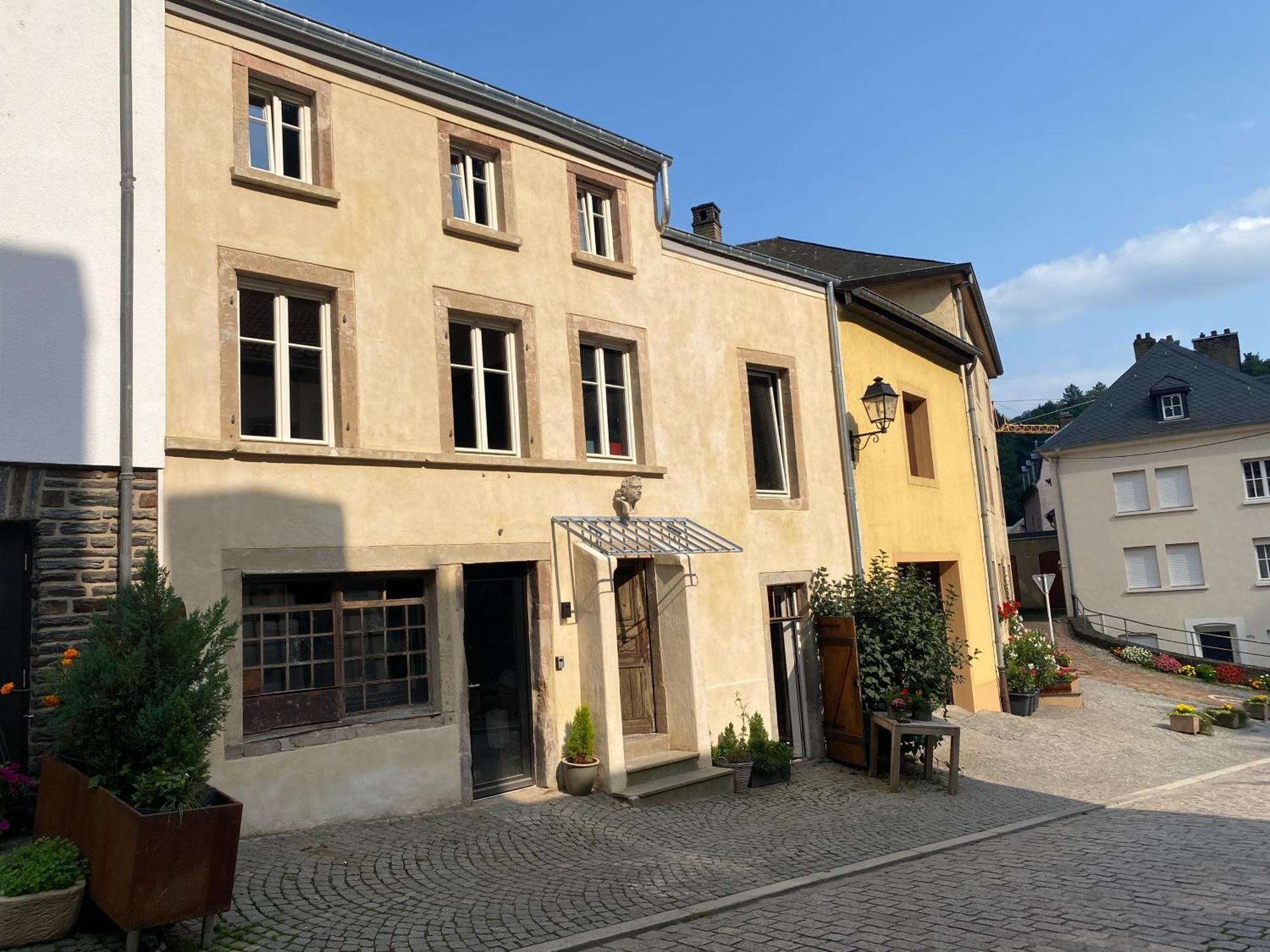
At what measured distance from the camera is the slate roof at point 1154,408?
31.7 meters

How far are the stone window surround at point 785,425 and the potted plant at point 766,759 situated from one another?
3.03 metres

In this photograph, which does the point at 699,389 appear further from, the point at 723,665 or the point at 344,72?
the point at 344,72

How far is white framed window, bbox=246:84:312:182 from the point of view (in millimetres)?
9227

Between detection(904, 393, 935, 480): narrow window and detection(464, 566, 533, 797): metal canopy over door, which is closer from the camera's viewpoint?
detection(464, 566, 533, 797): metal canopy over door

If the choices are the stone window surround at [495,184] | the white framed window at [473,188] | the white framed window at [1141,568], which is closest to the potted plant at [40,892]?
the stone window surround at [495,184]

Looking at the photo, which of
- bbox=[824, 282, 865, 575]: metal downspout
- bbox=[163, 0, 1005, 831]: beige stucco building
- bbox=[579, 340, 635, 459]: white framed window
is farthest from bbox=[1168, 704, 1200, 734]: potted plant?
bbox=[579, 340, 635, 459]: white framed window

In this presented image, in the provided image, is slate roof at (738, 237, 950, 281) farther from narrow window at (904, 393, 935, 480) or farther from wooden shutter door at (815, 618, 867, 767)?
wooden shutter door at (815, 618, 867, 767)

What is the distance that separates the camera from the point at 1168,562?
3159cm

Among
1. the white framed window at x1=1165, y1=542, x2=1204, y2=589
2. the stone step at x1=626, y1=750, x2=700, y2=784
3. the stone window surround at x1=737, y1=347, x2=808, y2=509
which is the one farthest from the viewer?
the white framed window at x1=1165, y1=542, x2=1204, y2=589

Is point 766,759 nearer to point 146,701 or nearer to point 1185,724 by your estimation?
point 146,701

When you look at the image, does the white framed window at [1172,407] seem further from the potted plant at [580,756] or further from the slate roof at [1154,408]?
the potted plant at [580,756]

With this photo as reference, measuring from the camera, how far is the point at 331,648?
8.95 m

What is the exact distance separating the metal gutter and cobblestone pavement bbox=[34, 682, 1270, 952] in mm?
7234

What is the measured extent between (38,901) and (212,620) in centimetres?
178
